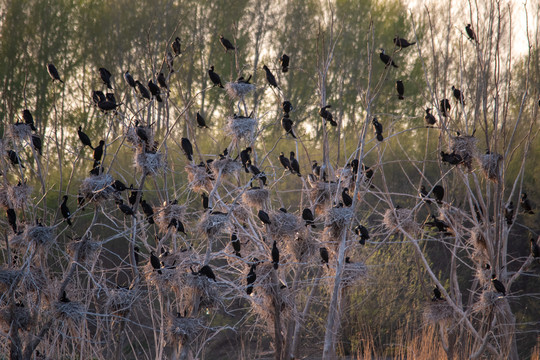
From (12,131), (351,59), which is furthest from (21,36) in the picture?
(12,131)

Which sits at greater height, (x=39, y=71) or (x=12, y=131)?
(x=39, y=71)

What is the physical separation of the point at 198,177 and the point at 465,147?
2.09m

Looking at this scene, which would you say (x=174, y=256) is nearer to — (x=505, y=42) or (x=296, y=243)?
(x=296, y=243)

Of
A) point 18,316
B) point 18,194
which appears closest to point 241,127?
point 18,194

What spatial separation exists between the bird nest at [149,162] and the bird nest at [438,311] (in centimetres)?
252

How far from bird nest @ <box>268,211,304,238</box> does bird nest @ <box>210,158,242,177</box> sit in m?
0.50

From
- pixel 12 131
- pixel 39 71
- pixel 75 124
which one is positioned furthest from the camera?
pixel 39 71

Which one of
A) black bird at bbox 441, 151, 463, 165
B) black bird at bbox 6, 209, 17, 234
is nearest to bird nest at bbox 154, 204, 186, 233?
black bird at bbox 6, 209, 17, 234

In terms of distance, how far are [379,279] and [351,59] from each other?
7532mm

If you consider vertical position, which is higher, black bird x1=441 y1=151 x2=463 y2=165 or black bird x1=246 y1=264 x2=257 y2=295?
black bird x1=441 y1=151 x2=463 y2=165

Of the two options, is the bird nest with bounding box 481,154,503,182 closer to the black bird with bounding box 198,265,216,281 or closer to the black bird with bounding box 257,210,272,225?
the black bird with bounding box 257,210,272,225

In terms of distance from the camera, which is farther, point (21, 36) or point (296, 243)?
point (21, 36)

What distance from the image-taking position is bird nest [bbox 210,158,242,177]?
4746 millimetres

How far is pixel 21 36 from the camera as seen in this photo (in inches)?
575
